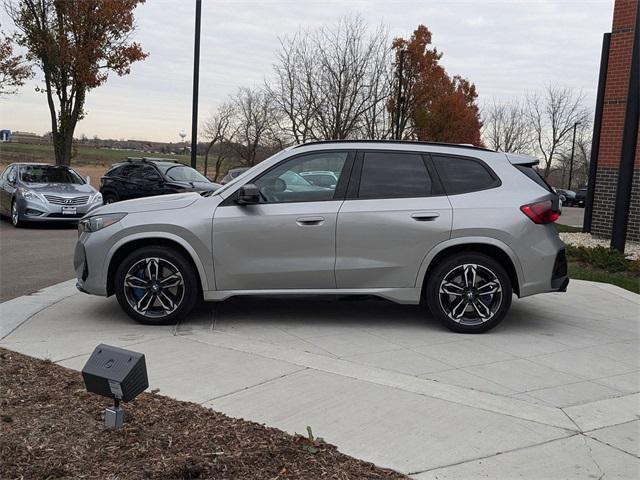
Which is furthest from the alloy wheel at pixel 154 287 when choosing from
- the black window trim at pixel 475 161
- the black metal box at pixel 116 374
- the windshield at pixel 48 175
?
the windshield at pixel 48 175

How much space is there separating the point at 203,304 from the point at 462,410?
12.2ft

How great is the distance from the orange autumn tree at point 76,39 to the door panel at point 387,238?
1791 cm

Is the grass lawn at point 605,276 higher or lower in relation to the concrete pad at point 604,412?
higher

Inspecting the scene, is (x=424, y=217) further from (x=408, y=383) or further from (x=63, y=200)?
(x=63, y=200)

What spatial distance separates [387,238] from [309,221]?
0.73 metres

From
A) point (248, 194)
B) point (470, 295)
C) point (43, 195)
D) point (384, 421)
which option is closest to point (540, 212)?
point (470, 295)

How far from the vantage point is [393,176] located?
20.1 ft

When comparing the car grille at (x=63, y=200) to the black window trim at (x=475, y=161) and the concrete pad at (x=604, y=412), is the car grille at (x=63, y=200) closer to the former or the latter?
the black window trim at (x=475, y=161)

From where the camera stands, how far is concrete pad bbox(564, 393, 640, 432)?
400 cm

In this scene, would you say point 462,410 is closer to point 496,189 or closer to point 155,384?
point 155,384

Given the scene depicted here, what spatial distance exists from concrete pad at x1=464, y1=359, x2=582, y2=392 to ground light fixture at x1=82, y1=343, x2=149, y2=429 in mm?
2577

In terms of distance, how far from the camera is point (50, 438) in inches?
135

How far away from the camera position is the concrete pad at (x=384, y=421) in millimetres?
3479

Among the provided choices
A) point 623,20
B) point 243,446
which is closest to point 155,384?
point 243,446
